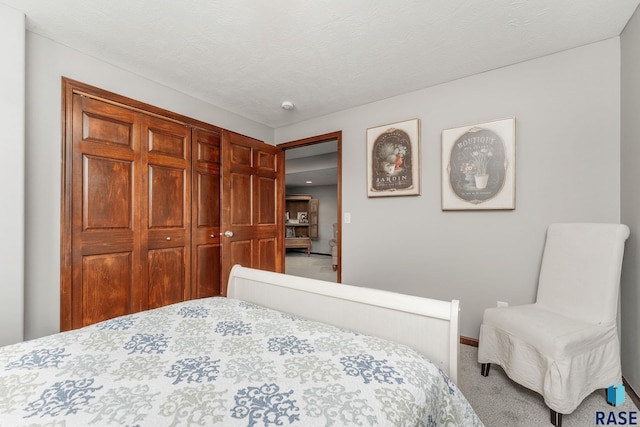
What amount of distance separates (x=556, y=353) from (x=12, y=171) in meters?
3.31

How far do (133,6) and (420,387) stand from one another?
2404 millimetres

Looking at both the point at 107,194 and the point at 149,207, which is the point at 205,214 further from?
the point at 107,194

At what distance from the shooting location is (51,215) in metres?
2.02

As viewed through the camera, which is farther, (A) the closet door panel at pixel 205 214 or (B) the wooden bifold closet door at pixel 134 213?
(A) the closet door panel at pixel 205 214

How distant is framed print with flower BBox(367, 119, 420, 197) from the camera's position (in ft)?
9.01

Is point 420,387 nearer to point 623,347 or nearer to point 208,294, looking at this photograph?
point 623,347

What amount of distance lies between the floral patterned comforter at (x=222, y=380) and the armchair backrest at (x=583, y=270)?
4.29ft

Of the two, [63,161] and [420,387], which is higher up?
[63,161]

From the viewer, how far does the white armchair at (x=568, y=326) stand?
149cm

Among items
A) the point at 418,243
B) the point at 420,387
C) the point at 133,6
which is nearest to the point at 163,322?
the point at 420,387

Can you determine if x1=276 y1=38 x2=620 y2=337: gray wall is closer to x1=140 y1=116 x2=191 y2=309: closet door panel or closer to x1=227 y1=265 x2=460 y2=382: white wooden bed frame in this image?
x1=227 y1=265 x2=460 y2=382: white wooden bed frame

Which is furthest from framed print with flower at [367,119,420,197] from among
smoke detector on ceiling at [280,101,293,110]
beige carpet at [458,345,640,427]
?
beige carpet at [458,345,640,427]

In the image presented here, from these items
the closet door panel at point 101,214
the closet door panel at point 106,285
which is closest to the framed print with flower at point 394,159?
the closet door panel at point 101,214

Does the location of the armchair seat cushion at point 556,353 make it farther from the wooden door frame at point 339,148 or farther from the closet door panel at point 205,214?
the closet door panel at point 205,214
